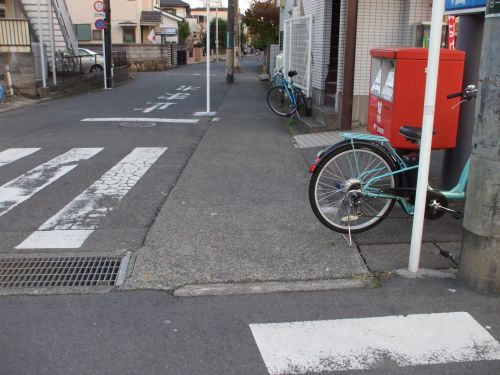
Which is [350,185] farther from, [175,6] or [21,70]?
[175,6]

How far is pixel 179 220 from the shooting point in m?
5.55

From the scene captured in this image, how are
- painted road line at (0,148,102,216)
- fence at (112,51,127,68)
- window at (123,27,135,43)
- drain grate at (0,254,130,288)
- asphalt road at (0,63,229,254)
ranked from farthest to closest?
window at (123,27,135,43) < fence at (112,51,127,68) < painted road line at (0,148,102,216) < asphalt road at (0,63,229,254) < drain grate at (0,254,130,288)

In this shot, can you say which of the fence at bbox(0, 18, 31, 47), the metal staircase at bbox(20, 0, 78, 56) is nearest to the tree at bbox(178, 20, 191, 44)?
the metal staircase at bbox(20, 0, 78, 56)

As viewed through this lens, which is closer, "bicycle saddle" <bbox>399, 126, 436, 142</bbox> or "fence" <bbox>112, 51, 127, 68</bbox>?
"bicycle saddle" <bbox>399, 126, 436, 142</bbox>

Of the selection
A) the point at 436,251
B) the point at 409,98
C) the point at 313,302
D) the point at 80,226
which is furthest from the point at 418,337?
the point at 80,226

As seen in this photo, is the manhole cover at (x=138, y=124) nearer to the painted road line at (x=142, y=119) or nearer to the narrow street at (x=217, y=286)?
the painted road line at (x=142, y=119)

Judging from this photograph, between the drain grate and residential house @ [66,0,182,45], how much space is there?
3900 centimetres

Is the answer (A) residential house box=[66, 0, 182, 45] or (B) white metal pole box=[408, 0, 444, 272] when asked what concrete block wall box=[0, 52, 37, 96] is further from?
(A) residential house box=[66, 0, 182, 45]

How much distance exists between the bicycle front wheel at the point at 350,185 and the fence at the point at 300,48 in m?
7.45

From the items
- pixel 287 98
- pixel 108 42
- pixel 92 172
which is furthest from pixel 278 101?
pixel 108 42

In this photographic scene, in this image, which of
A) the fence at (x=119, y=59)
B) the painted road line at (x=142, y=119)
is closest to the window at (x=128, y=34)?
the fence at (x=119, y=59)

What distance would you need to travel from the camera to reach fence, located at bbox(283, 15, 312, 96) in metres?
12.0

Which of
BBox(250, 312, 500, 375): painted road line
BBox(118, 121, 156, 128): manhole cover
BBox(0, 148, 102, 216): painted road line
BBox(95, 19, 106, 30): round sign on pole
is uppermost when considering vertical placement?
BBox(95, 19, 106, 30): round sign on pole

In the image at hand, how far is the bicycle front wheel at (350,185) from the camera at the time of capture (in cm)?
470
